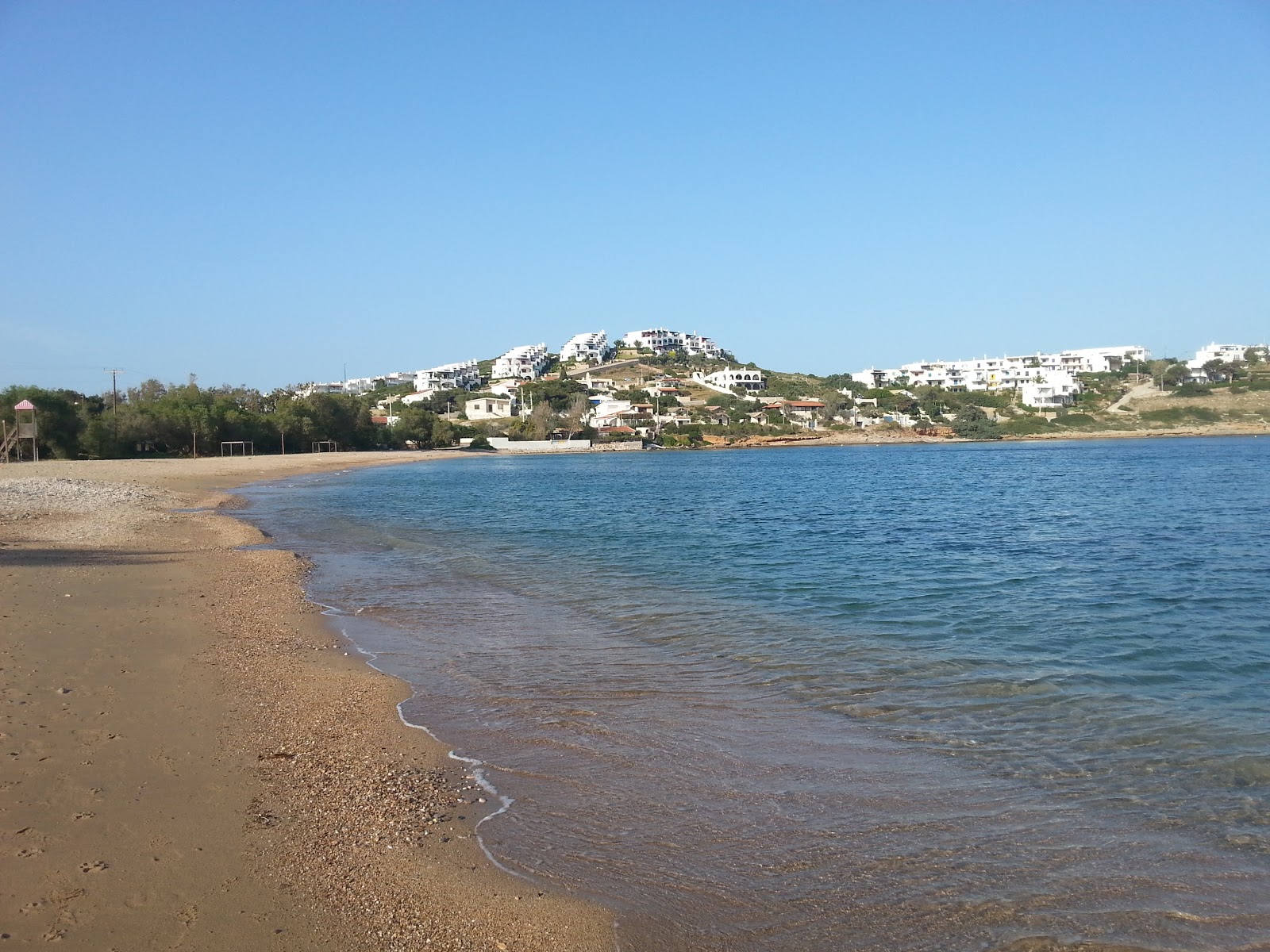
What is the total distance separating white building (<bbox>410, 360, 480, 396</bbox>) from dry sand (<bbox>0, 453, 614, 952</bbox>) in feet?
539

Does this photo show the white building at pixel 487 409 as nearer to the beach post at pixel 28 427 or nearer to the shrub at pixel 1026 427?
the shrub at pixel 1026 427

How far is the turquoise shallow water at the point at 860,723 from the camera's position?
4.94 m

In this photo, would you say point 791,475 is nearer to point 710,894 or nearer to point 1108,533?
point 1108,533

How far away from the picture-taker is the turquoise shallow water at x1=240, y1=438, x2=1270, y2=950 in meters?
4.94

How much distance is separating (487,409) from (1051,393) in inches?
3497

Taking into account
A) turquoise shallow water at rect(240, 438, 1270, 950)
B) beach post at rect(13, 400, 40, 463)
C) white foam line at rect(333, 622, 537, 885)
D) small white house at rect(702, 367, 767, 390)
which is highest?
small white house at rect(702, 367, 767, 390)

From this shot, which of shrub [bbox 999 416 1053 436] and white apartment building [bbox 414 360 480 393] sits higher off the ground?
white apartment building [bbox 414 360 480 393]

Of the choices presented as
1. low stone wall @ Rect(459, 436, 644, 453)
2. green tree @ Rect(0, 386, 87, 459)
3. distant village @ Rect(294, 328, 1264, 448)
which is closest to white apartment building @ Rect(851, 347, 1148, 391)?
distant village @ Rect(294, 328, 1264, 448)

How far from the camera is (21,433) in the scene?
55625 mm

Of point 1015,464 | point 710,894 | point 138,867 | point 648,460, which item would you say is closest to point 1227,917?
point 710,894

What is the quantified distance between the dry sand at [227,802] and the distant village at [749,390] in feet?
318

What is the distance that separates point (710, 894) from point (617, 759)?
217cm

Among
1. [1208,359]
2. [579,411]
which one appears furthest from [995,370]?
[579,411]

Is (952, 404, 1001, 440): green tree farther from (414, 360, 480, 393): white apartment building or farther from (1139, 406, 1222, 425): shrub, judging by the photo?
(414, 360, 480, 393): white apartment building
